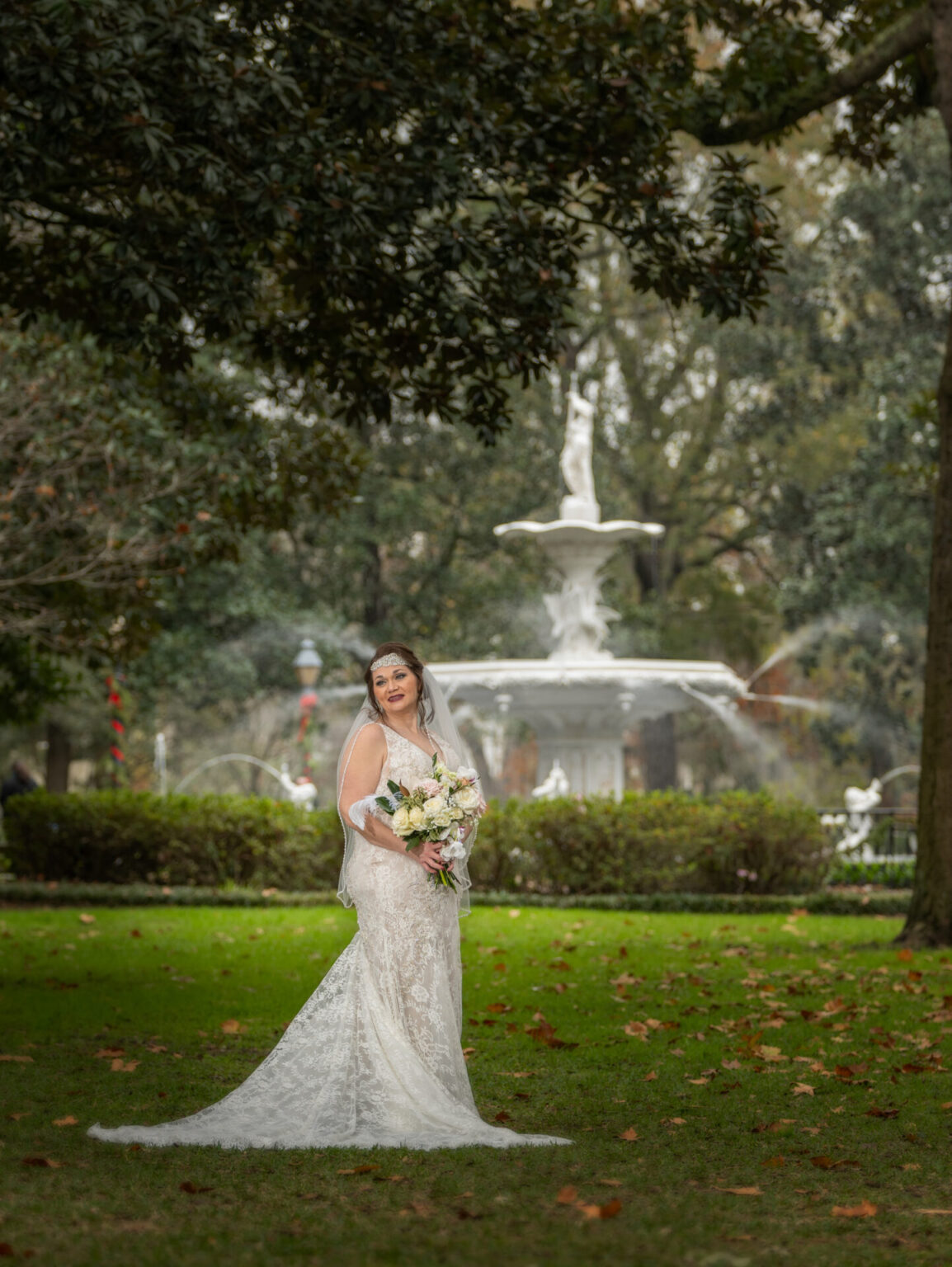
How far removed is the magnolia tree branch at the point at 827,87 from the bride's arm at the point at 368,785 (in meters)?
7.20

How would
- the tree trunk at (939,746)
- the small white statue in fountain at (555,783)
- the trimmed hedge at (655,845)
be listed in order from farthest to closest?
1. the small white statue in fountain at (555,783)
2. the trimmed hedge at (655,845)
3. the tree trunk at (939,746)

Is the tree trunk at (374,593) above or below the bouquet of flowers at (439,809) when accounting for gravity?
above

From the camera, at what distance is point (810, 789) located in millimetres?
39812

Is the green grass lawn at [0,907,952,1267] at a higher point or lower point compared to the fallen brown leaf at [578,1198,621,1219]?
lower

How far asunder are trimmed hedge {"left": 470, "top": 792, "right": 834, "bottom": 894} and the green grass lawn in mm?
3106

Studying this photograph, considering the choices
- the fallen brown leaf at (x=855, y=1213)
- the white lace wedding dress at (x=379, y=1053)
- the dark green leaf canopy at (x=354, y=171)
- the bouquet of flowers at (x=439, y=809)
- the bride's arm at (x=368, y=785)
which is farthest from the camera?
the dark green leaf canopy at (x=354, y=171)

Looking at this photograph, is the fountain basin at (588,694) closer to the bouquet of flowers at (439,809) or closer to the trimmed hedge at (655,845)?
the trimmed hedge at (655,845)

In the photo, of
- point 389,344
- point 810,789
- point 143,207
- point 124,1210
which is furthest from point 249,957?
point 810,789

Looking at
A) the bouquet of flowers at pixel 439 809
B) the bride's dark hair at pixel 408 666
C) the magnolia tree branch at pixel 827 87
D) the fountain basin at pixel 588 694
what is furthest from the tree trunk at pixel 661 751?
the bouquet of flowers at pixel 439 809

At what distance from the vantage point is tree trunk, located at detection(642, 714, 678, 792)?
31.7 metres

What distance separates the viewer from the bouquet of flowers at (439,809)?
20.4 feet

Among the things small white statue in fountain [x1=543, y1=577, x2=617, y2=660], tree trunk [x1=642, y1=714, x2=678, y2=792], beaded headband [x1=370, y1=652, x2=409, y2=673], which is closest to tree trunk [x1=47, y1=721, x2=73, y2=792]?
tree trunk [x1=642, y1=714, x2=678, y2=792]

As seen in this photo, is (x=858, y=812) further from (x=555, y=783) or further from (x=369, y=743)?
(x=369, y=743)

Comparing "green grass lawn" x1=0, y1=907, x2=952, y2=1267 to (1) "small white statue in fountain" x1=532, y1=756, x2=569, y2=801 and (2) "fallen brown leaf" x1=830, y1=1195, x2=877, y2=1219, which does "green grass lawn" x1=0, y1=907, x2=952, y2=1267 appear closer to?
(2) "fallen brown leaf" x1=830, y1=1195, x2=877, y2=1219
